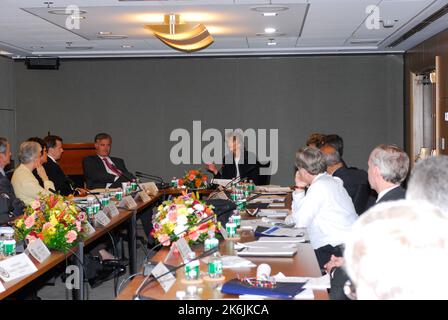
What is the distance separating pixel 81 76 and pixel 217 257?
31.7 feet

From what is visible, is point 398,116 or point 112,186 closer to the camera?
point 112,186

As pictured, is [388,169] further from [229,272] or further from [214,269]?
[214,269]

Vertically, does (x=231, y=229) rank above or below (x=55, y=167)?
below

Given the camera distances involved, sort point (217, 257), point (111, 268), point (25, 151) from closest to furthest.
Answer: point (217, 257) → point (111, 268) → point (25, 151)

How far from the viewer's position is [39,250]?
399 centimetres

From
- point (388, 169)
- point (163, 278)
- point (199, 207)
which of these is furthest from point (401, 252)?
point (199, 207)

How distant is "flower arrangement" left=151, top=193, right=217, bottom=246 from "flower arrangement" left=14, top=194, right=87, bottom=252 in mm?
579

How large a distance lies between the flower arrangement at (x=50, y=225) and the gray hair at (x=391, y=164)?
188cm

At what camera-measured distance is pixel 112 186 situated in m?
A: 8.73

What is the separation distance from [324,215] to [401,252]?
3.59 m

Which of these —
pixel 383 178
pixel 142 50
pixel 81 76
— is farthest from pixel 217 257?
pixel 81 76

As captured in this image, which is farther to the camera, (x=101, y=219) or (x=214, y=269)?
(x=101, y=219)

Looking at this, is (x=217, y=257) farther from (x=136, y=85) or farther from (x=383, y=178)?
(x=136, y=85)

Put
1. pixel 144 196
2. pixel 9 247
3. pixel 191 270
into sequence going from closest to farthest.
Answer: pixel 191 270
pixel 9 247
pixel 144 196
